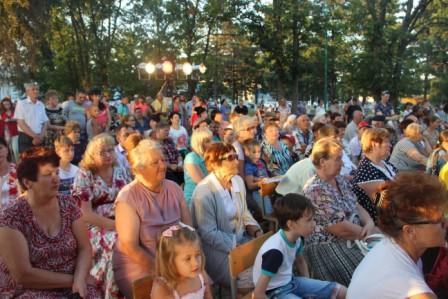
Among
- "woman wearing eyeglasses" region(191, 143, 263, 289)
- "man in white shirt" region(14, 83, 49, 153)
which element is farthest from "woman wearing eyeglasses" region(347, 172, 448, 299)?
"man in white shirt" region(14, 83, 49, 153)

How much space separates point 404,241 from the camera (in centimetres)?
203

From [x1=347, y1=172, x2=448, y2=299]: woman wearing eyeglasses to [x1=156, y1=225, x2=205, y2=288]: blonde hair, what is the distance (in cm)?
107

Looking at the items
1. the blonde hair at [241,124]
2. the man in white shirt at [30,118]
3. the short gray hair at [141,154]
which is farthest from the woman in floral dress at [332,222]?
the man in white shirt at [30,118]

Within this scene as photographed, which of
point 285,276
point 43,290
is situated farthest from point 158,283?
point 285,276

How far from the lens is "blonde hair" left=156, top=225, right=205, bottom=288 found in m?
2.76

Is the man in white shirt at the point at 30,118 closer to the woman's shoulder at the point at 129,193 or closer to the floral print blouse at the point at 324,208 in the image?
the woman's shoulder at the point at 129,193

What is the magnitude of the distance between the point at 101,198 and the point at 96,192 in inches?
2.9

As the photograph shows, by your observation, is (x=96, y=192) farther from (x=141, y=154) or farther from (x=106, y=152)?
(x=141, y=154)

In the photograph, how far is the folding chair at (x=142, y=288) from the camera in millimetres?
2719

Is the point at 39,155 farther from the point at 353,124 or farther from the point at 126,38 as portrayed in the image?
the point at 126,38

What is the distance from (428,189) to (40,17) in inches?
721

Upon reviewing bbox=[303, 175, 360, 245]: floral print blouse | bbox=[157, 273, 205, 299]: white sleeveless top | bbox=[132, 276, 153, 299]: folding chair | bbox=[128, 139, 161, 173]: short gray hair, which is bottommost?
bbox=[157, 273, 205, 299]: white sleeveless top

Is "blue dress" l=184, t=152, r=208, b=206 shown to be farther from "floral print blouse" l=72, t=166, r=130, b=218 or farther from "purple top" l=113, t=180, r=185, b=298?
"purple top" l=113, t=180, r=185, b=298

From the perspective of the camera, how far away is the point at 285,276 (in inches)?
127
